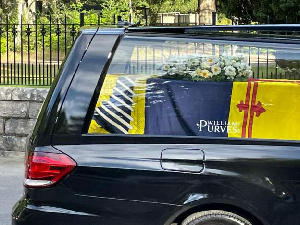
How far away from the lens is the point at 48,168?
11.6ft

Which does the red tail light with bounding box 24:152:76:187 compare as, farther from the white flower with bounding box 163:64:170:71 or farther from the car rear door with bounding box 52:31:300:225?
the white flower with bounding box 163:64:170:71

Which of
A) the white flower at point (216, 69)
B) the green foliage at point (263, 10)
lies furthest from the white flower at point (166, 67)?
the green foliage at point (263, 10)

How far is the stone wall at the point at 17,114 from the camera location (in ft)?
27.2

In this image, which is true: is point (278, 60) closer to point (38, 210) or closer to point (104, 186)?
point (104, 186)

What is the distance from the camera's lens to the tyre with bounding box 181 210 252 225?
3471 millimetres

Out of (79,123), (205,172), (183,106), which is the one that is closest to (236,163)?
(205,172)

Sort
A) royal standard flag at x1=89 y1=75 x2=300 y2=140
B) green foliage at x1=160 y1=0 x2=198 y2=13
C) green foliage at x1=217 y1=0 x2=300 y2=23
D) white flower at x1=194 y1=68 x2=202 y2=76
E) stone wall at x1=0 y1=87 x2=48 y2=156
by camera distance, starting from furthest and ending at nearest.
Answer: green foliage at x1=160 y1=0 x2=198 y2=13
green foliage at x1=217 y1=0 x2=300 y2=23
stone wall at x1=0 y1=87 x2=48 y2=156
white flower at x1=194 y1=68 x2=202 y2=76
royal standard flag at x1=89 y1=75 x2=300 y2=140

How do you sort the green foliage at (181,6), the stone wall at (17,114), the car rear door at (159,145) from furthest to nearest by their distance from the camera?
1. the green foliage at (181,6)
2. the stone wall at (17,114)
3. the car rear door at (159,145)

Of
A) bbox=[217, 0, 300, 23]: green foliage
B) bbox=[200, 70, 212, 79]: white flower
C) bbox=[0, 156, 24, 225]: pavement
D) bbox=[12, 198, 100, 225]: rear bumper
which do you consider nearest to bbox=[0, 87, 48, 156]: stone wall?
bbox=[0, 156, 24, 225]: pavement

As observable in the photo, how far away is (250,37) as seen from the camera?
368 centimetres

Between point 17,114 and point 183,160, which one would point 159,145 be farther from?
point 17,114

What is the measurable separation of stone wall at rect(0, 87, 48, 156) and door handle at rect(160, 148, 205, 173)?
5.05 m

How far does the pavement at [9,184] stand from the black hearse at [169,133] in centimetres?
258

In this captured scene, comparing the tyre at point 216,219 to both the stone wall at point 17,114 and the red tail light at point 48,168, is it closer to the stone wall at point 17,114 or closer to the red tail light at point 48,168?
the red tail light at point 48,168
